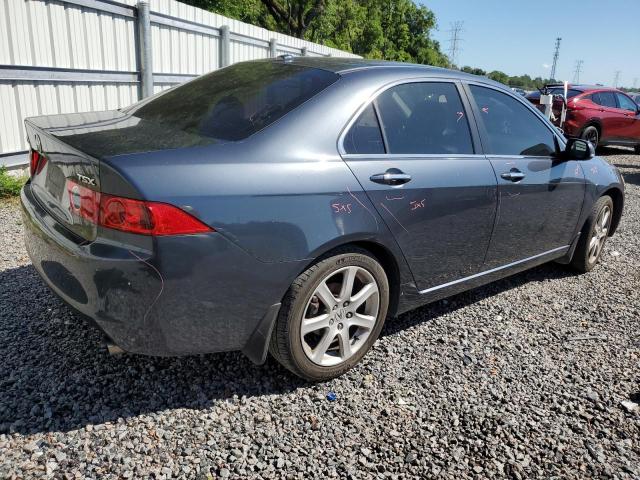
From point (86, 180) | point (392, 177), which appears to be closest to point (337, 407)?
point (392, 177)

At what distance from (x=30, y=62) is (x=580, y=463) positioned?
247 inches

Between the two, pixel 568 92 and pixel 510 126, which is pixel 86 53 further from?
pixel 568 92

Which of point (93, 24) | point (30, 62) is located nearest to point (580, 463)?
point (30, 62)

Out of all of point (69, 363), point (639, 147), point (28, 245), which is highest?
point (28, 245)

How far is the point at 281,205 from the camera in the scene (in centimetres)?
237

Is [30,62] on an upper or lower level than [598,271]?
upper

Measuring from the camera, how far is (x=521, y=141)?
3.90 metres

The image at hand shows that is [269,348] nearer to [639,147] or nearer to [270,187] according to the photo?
[270,187]

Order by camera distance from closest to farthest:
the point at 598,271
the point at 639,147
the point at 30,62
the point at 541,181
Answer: the point at 541,181 < the point at 598,271 < the point at 30,62 < the point at 639,147

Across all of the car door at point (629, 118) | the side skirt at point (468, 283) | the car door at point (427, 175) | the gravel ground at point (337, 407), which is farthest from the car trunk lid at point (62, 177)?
the car door at point (629, 118)

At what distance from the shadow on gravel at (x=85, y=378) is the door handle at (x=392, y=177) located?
115cm

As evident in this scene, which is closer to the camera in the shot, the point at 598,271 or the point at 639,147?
the point at 598,271

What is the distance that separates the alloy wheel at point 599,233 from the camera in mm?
4797

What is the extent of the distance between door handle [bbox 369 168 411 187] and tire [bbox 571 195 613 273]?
255cm
